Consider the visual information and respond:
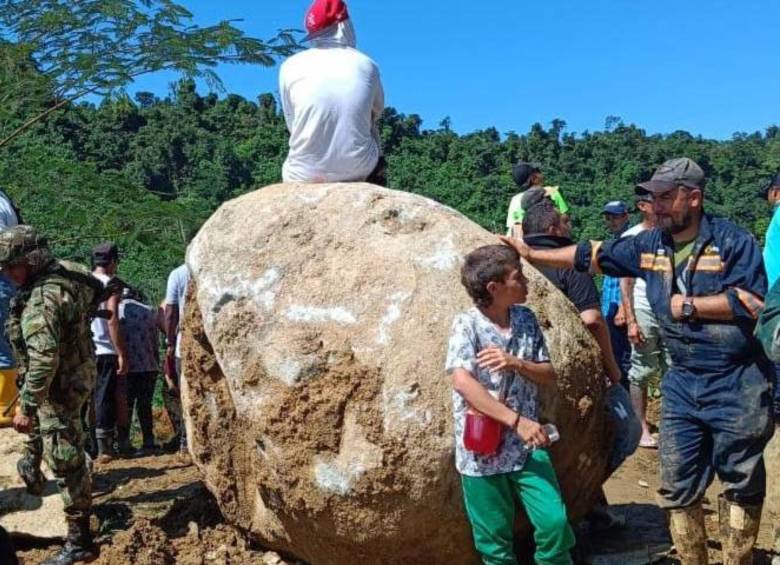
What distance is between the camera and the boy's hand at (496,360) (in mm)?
3332

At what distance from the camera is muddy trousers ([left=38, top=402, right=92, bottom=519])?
4855 mm

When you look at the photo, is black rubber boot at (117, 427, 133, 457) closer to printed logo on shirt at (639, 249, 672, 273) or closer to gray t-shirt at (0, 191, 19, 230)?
gray t-shirt at (0, 191, 19, 230)

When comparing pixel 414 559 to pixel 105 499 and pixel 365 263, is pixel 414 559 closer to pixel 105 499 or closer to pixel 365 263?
pixel 365 263

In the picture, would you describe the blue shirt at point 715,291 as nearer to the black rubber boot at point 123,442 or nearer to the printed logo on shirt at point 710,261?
the printed logo on shirt at point 710,261

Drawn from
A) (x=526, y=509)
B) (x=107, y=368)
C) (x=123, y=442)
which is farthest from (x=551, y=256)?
(x=123, y=442)

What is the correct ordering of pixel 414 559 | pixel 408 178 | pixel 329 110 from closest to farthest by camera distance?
pixel 414 559, pixel 329 110, pixel 408 178

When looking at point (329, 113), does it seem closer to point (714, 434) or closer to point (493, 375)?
point (493, 375)

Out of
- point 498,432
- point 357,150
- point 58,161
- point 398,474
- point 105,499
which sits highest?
point 58,161

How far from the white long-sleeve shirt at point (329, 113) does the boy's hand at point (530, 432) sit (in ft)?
6.76

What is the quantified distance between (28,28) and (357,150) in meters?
5.78

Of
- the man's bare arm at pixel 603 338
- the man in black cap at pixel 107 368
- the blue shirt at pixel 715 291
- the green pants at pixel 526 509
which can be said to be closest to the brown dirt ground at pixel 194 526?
the man in black cap at pixel 107 368

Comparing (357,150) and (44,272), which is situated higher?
(357,150)

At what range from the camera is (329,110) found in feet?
15.7

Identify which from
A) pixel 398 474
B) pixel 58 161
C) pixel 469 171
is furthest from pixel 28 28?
pixel 469 171
